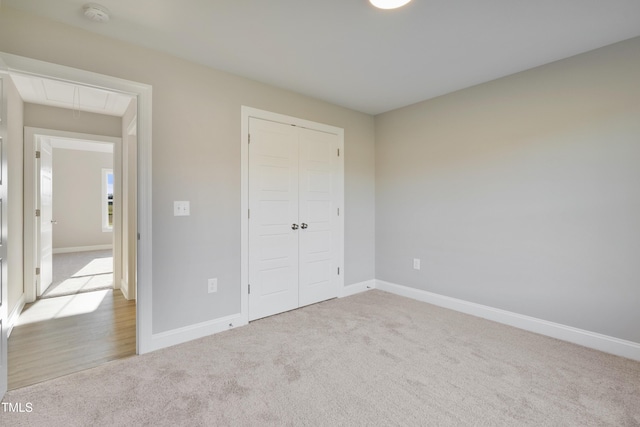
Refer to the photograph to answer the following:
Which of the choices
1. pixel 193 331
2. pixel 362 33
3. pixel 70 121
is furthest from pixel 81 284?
pixel 362 33

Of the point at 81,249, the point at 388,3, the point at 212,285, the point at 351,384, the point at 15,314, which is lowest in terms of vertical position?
the point at 351,384

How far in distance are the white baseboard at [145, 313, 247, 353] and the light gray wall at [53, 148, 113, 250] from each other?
6956mm

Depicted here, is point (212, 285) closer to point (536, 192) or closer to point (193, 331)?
point (193, 331)

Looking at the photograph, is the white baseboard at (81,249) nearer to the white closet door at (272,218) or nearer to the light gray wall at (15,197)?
the light gray wall at (15,197)

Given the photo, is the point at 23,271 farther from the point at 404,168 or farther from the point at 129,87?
the point at 404,168

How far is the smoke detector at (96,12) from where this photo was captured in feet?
6.20

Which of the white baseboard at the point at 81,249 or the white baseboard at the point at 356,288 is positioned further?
the white baseboard at the point at 81,249

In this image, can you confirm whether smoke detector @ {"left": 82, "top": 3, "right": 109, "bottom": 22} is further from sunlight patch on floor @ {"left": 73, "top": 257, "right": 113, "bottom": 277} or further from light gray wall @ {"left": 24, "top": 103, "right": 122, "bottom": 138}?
sunlight patch on floor @ {"left": 73, "top": 257, "right": 113, "bottom": 277}

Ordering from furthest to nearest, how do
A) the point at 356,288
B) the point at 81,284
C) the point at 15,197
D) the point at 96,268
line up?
1. the point at 96,268
2. the point at 81,284
3. the point at 356,288
4. the point at 15,197

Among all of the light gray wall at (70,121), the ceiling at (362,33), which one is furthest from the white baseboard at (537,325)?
the light gray wall at (70,121)

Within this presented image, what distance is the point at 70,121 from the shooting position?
3.77 metres

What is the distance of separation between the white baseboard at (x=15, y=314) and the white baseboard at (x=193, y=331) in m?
1.51

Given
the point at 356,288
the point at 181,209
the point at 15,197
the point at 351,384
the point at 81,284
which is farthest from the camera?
the point at 81,284

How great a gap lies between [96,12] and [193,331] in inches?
98.2
